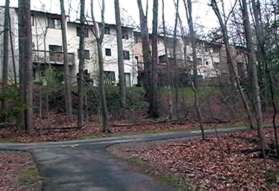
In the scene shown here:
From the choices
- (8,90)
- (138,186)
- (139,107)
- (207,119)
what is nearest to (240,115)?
(207,119)

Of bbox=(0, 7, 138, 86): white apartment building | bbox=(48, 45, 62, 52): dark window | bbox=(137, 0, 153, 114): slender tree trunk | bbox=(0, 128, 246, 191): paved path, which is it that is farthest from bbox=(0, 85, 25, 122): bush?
bbox=(48, 45, 62, 52): dark window

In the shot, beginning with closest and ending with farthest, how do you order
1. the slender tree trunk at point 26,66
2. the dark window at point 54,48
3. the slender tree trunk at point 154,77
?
1. the slender tree trunk at point 26,66
2. the slender tree trunk at point 154,77
3. the dark window at point 54,48

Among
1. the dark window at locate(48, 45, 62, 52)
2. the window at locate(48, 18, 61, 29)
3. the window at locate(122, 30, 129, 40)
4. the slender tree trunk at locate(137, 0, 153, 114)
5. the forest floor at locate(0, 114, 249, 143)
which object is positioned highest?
the window at locate(48, 18, 61, 29)

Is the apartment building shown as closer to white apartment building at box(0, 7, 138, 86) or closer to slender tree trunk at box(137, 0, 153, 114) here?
white apartment building at box(0, 7, 138, 86)

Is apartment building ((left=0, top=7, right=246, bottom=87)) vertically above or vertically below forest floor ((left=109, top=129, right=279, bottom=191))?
above

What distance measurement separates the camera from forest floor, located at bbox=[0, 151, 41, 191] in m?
11.9

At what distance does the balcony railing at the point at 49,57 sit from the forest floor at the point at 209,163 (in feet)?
110

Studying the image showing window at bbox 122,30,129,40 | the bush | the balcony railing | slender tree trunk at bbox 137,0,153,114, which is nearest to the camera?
the bush

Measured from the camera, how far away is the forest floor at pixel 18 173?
11.9m

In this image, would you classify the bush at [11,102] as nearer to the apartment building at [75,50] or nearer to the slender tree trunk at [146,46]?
the slender tree trunk at [146,46]

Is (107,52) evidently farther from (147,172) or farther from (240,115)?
(147,172)

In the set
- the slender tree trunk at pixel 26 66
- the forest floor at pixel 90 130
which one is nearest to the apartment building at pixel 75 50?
the forest floor at pixel 90 130

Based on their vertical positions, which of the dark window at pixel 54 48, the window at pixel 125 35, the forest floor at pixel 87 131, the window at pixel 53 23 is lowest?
the forest floor at pixel 87 131

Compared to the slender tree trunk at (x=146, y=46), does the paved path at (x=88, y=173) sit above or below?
below
